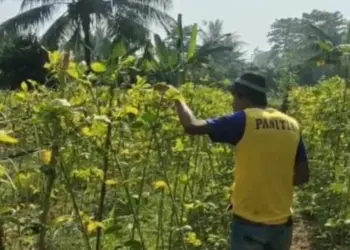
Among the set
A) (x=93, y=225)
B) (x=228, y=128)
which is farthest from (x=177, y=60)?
(x=93, y=225)

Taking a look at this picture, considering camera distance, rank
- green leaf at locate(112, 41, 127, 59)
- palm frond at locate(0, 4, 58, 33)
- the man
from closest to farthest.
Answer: green leaf at locate(112, 41, 127, 59), the man, palm frond at locate(0, 4, 58, 33)

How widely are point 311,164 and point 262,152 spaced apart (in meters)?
3.06

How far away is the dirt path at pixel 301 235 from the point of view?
5.43 m

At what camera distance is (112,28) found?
26.7m

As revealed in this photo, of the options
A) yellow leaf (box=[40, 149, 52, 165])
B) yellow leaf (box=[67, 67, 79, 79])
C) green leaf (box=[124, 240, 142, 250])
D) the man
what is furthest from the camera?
the man

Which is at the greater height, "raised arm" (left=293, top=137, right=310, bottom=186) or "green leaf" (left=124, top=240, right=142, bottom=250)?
"raised arm" (left=293, top=137, right=310, bottom=186)

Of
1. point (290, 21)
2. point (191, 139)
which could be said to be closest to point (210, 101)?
point (191, 139)

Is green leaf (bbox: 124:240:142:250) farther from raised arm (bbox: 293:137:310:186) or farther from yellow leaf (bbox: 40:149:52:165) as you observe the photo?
raised arm (bbox: 293:137:310:186)

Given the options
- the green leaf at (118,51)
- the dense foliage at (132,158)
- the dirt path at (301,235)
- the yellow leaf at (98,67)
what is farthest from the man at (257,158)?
the dirt path at (301,235)

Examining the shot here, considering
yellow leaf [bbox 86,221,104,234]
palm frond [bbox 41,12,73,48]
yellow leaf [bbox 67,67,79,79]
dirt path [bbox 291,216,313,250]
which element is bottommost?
dirt path [bbox 291,216,313,250]

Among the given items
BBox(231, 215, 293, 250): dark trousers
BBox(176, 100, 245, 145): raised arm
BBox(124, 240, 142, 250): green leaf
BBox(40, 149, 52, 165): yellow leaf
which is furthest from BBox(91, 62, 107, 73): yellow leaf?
BBox(231, 215, 293, 250): dark trousers

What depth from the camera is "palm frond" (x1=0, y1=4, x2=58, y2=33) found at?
1025 inches

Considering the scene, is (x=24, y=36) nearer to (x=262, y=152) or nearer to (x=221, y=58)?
(x=262, y=152)

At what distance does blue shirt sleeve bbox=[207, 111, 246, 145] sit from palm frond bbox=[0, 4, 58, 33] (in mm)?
24104
